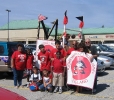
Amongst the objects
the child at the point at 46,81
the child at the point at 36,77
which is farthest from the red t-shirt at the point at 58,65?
the child at the point at 36,77

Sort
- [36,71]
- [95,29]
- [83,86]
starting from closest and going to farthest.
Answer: [83,86], [36,71], [95,29]

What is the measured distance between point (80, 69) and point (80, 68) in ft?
0.11

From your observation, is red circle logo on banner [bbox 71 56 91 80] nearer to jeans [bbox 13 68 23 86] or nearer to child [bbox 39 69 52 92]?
child [bbox 39 69 52 92]

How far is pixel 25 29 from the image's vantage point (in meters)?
66.8

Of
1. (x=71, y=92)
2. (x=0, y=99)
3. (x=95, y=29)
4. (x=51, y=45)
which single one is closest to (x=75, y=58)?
(x=71, y=92)

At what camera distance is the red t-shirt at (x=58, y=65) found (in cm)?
779

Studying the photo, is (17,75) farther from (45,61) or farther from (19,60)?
(45,61)

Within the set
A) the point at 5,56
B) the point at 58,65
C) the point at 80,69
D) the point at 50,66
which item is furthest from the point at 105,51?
the point at 58,65

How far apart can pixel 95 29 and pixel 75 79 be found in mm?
58287

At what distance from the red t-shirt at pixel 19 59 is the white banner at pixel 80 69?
1.73 meters

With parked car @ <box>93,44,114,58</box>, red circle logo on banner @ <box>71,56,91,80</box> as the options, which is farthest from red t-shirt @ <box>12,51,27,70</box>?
parked car @ <box>93,44,114,58</box>

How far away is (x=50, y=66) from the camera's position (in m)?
8.35

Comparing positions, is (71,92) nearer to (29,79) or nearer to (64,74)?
(64,74)

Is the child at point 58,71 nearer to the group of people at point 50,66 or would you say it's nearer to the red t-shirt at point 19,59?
the group of people at point 50,66
